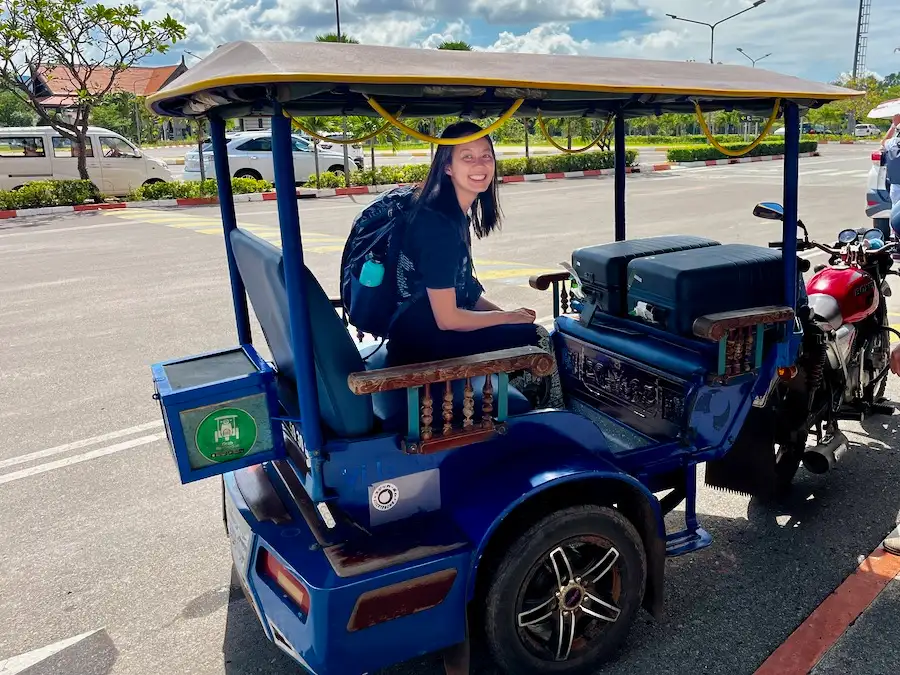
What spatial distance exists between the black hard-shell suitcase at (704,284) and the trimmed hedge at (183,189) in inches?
616

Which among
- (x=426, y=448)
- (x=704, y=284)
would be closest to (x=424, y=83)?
(x=426, y=448)

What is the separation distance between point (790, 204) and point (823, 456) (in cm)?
129


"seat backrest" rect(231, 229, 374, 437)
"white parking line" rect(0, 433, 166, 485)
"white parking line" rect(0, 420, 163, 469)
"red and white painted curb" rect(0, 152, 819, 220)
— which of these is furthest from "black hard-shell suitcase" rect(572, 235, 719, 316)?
"red and white painted curb" rect(0, 152, 819, 220)

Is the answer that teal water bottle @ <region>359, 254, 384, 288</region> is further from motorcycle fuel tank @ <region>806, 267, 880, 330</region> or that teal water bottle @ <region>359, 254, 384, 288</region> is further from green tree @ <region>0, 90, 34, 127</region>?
green tree @ <region>0, 90, 34, 127</region>

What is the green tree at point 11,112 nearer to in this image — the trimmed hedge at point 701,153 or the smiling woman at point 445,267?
the trimmed hedge at point 701,153

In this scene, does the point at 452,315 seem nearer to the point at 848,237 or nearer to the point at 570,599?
the point at 570,599

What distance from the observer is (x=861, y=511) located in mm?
3602

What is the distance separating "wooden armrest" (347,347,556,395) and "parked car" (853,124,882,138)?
72754 mm

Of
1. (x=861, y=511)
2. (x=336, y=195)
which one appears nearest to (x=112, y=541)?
(x=861, y=511)

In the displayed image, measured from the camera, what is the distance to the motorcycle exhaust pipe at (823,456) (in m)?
3.61

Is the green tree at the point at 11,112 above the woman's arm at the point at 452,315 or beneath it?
above

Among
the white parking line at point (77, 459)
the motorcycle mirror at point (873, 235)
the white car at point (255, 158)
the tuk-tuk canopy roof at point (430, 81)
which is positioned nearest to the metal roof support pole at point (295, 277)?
the tuk-tuk canopy roof at point (430, 81)

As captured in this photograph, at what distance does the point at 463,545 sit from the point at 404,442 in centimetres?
36

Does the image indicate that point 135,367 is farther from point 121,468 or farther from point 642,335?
point 642,335
